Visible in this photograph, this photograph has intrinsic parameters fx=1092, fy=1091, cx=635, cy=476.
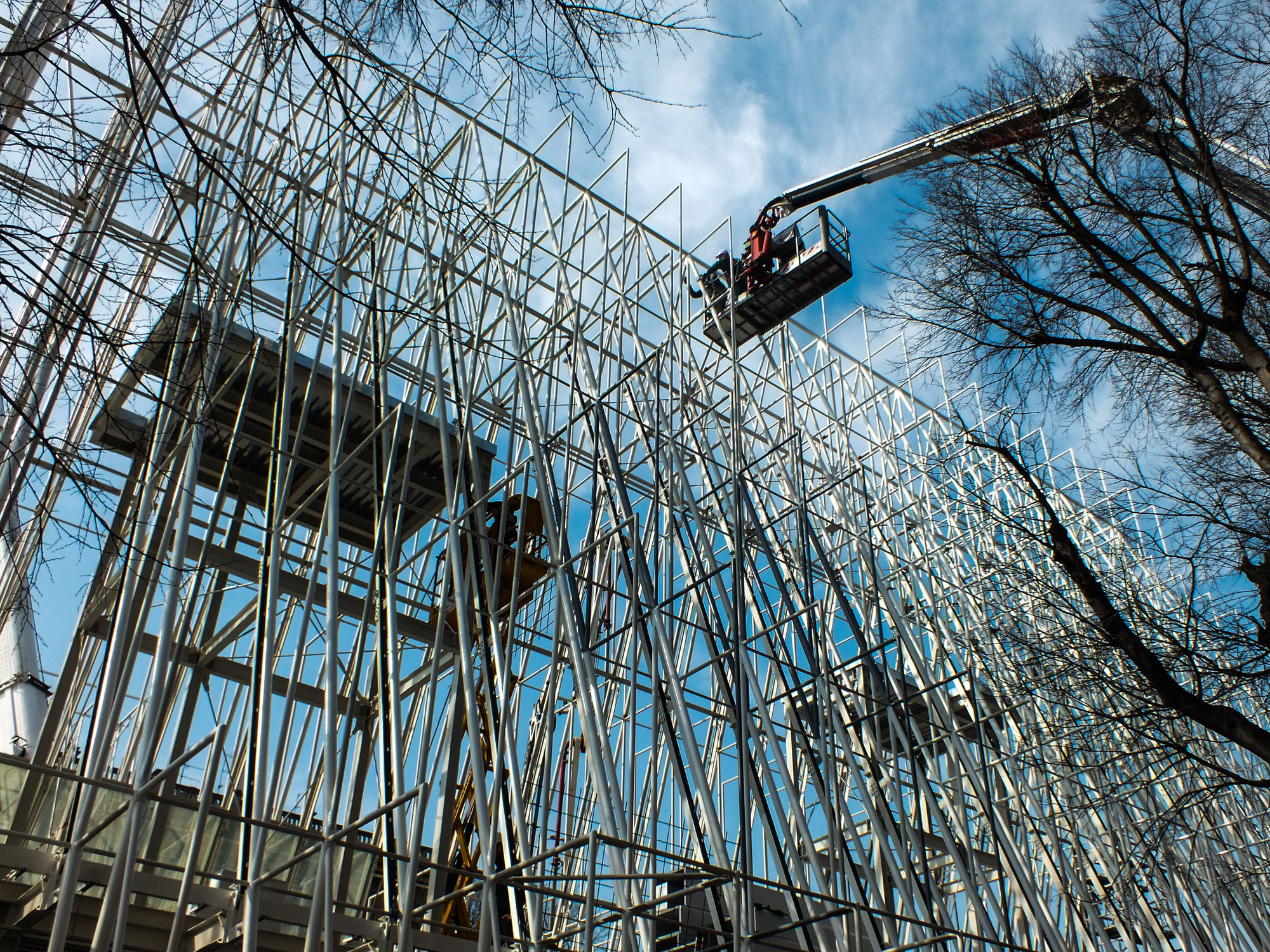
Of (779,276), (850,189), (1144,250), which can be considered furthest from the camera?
(850,189)

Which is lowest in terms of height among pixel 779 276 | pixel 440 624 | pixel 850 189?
pixel 440 624

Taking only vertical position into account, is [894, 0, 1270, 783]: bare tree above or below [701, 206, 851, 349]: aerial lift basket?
below

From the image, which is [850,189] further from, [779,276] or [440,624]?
[440,624]

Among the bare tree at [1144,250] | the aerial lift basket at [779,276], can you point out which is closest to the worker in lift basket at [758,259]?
the aerial lift basket at [779,276]

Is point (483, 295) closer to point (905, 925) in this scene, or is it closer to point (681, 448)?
point (681, 448)

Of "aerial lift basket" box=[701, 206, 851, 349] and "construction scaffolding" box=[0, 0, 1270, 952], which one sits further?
"aerial lift basket" box=[701, 206, 851, 349]

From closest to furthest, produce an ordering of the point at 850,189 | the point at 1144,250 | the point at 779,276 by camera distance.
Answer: the point at 1144,250 → the point at 779,276 → the point at 850,189

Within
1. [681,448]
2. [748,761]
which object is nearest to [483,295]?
[681,448]

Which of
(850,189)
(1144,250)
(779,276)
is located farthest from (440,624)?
(850,189)

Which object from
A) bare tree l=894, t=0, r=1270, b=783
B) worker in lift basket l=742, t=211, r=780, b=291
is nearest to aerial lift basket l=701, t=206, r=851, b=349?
worker in lift basket l=742, t=211, r=780, b=291

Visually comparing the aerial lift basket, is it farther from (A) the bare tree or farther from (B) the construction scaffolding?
(A) the bare tree

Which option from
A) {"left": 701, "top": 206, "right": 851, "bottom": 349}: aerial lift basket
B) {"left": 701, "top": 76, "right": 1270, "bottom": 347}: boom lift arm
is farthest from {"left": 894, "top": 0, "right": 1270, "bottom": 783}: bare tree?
{"left": 701, "top": 206, "right": 851, "bottom": 349}: aerial lift basket

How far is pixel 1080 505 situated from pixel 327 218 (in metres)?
15.9

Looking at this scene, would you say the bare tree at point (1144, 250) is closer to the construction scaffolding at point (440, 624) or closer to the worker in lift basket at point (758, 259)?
the construction scaffolding at point (440, 624)
